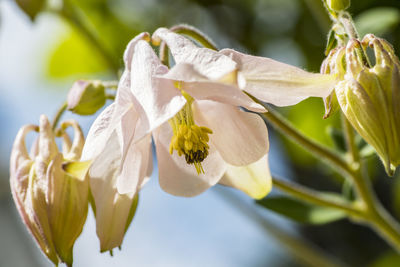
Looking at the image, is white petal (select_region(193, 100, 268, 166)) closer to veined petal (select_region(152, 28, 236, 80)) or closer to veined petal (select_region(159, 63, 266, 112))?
veined petal (select_region(159, 63, 266, 112))

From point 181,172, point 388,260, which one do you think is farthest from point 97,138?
point 388,260

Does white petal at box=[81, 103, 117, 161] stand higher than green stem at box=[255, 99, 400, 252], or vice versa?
white petal at box=[81, 103, 117, 161]

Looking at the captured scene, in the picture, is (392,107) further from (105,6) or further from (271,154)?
(105,6)

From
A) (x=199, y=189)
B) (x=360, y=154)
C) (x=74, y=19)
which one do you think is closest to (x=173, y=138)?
(x=199, y=189)

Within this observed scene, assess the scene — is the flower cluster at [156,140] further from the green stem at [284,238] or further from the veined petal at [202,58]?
the green stem at [284,238]

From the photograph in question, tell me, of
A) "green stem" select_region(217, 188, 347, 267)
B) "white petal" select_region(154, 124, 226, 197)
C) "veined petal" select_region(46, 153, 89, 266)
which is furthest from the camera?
"green stem" select_region(217, 188, 347, 267)

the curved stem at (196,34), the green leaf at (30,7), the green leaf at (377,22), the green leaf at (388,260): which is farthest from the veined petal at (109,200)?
the green leaf at (388,260)

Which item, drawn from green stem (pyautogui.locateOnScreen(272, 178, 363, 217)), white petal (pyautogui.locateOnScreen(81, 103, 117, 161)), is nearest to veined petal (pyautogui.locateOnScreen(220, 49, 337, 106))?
white petal (pyautogui.locateOnScreen(81, 103, 117, 161))
